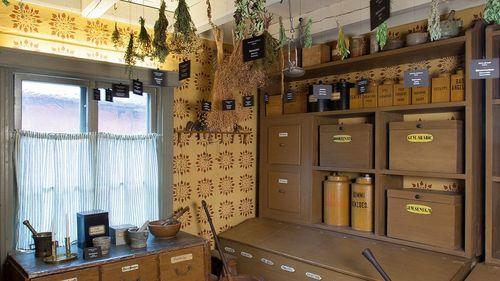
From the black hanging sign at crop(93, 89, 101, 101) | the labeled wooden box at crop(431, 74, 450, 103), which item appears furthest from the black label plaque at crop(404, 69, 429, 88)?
the black hanging sign at crop(93, 89, 101, 101)

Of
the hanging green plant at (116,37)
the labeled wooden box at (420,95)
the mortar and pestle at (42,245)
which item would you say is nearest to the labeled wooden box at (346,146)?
the labeled wooden box at (420,95)

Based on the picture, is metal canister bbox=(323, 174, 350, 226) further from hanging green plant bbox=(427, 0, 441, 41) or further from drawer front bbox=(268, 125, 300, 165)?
hanging green plant bbox=(427, 0, 441, 41)

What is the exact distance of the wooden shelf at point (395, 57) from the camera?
244cm

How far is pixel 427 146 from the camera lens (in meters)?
2.52

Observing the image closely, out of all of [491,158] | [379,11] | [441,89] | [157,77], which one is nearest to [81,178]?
[157,77]

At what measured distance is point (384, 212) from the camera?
278cm

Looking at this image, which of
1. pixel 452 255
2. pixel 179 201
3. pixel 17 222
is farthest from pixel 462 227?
pixel 17 222

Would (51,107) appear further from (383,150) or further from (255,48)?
(383,150)

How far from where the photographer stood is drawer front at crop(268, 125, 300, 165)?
10.8ft

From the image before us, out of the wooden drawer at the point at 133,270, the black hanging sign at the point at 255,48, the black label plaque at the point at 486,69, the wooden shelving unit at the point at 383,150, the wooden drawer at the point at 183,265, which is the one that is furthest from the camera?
the wooden drawer at the point at 183,265

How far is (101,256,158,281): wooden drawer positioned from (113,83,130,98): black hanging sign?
1129 millimetres

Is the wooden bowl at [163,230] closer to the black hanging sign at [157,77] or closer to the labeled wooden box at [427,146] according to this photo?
the black hanging sign at [157,77]

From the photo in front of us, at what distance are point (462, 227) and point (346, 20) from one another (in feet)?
5.40

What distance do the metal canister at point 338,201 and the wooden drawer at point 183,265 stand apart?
1.11 metres
